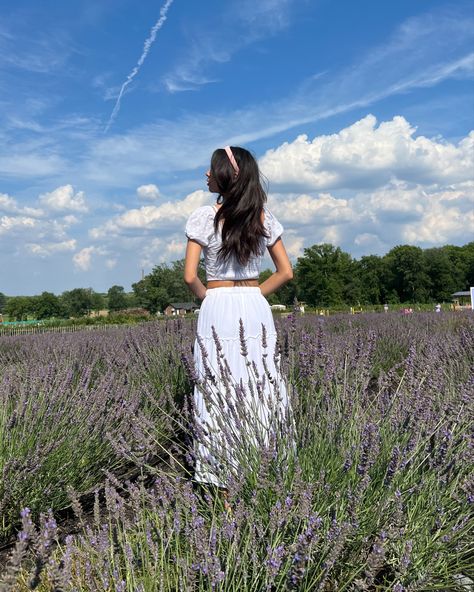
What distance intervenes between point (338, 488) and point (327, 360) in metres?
0.83

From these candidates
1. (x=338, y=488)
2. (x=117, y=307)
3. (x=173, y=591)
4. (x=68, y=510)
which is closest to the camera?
(x=173, y=591)

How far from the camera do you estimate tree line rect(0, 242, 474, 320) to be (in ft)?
213

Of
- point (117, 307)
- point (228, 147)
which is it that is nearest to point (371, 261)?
point (117, 307)

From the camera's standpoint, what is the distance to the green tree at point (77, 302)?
110 metres

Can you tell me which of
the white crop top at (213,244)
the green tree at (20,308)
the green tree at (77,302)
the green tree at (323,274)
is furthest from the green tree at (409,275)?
the white crop top at (213,244)

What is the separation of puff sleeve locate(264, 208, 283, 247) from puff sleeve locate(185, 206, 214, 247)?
310 millimetres

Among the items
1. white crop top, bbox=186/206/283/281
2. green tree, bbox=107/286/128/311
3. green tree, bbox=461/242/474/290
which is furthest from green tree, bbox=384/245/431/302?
white crop top, bbox=186/206/283/281

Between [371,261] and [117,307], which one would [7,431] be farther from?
[117,307]

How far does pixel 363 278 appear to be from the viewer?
79.9m

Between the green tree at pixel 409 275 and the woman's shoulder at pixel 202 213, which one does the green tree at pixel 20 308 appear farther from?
the woman's shoulder at pixel 202 213

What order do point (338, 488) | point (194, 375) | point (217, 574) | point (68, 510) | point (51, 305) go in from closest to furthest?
point (217, 574)
point (338, 488)
point (194, 375)
point (68, 510)
point (51, 305)

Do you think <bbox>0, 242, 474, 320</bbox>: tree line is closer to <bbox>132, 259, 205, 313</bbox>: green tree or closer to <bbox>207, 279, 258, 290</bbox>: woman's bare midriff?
<bbox>132, 259, 205, 313</bbox>: green tree

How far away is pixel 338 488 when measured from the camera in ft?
6.49

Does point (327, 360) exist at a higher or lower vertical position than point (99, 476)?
higher
